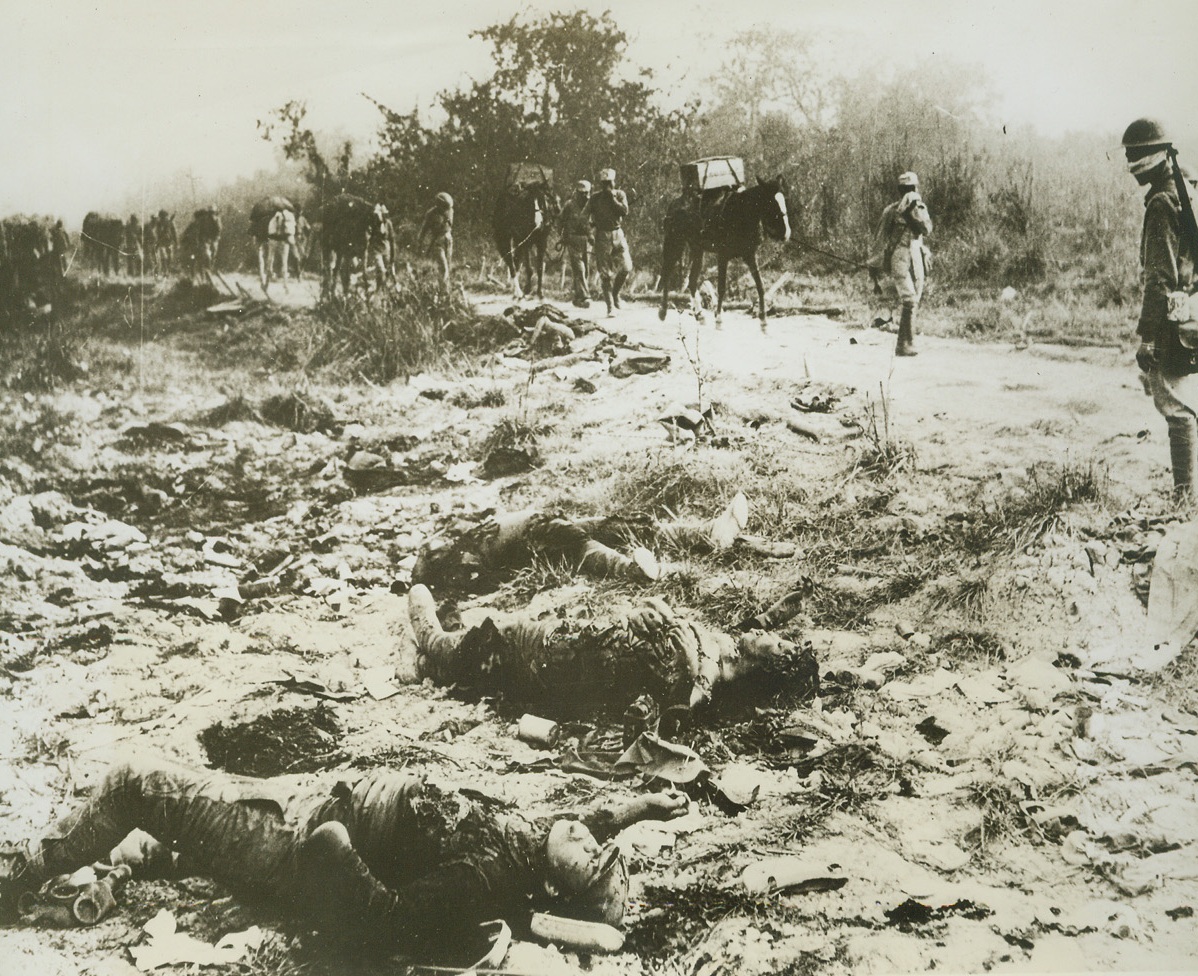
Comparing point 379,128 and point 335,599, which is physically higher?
point 379,128

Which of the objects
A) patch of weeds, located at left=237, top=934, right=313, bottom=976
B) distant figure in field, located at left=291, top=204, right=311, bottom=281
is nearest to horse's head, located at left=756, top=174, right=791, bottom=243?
distant figure in field, located at left=291, top=204, right=311, bottom=281

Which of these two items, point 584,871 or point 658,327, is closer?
point 584,871

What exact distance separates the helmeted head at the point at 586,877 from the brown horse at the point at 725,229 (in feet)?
4.74

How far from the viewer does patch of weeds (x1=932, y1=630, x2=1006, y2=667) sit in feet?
7.16

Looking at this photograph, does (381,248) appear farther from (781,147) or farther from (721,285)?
(781,147)

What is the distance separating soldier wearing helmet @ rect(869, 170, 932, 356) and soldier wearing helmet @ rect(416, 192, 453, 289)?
1.23 m

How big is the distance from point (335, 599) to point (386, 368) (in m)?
0.68

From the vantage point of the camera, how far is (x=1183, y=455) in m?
2.29

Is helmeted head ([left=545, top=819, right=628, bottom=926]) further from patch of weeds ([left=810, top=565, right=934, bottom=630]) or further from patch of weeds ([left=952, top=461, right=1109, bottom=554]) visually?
patch of weeds ([left=952, top=461, right=1109, bottom=554])

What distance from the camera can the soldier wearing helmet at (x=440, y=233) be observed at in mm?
2430

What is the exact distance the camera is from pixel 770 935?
1930mm

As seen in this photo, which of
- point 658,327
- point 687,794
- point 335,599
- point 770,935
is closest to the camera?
point 770,935

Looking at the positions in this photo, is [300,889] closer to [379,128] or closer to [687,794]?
[687,794]

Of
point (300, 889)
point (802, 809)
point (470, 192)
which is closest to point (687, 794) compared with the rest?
point (802, 809)
